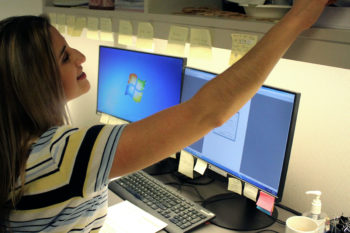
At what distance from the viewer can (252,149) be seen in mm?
1022

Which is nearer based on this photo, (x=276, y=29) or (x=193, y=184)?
(x=276, y=29)

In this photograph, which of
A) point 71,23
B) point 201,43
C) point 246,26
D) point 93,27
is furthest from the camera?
point 71,23

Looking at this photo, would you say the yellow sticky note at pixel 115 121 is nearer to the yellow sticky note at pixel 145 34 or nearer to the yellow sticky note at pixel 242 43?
the yellow sticky note at pixel 145 34

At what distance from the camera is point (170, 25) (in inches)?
40.1

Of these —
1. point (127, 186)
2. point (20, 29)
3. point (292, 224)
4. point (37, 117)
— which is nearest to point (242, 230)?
point (292, 224)

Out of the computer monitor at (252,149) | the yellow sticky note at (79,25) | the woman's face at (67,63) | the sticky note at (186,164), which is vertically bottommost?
the sticky note at (186,164)

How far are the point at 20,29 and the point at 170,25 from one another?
1.33 feet

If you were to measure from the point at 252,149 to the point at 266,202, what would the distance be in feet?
0.50

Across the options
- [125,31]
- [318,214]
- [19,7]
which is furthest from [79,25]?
[318,214]

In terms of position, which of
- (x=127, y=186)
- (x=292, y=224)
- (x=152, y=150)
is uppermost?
(x=152, y=150)

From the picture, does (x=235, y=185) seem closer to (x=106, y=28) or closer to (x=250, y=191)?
(x=250, y=191)

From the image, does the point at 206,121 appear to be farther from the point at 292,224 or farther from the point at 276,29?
the point at 292,224

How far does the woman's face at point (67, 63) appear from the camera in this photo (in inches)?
34.2

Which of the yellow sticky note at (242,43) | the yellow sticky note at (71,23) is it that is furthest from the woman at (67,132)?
the yellow sticky note at (71,23)
